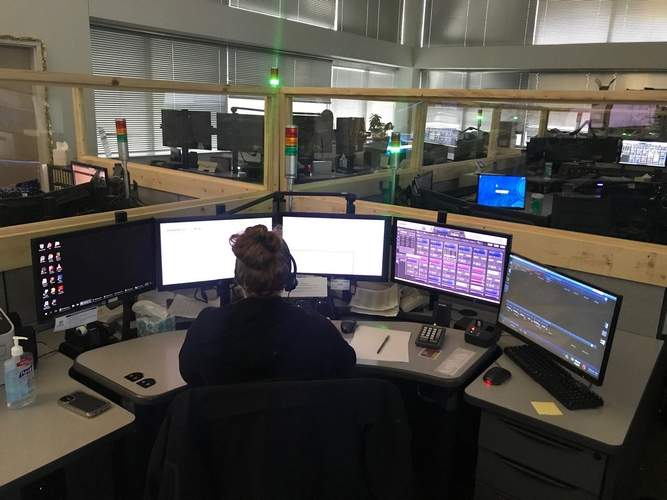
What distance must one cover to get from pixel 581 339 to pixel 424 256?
72cm

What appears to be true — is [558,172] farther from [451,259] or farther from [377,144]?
[451,259]

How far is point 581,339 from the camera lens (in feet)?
5.71

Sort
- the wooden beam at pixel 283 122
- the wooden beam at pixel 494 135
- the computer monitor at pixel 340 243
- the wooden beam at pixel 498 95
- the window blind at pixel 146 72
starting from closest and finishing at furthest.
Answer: the wooden beam at pixel 498 95 → the computer monitor at pixel 340 243 → the wooden beam at pixel 283 122 → the wooden beam at pixel 494 135 → the window blind at pixel 146 72

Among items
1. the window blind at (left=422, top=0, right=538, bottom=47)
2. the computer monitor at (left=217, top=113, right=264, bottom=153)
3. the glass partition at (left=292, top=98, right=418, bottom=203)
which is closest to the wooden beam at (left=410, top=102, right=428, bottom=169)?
the glass partition at (left=292, top=98, right=418, bottom=203)

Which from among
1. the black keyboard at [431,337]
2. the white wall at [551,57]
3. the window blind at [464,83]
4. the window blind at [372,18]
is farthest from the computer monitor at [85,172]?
the white wall at [551,57]

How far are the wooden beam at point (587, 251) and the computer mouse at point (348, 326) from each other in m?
0.62

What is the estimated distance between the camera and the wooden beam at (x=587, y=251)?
1965 mm

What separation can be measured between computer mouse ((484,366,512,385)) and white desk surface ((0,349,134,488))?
1092 millimetres

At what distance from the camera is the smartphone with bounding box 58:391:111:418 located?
1.54 meters

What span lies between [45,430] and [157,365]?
0.41m

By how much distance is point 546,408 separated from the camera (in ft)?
5.42

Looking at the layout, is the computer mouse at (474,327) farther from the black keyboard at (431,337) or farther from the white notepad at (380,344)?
the white notepad at (380,344)

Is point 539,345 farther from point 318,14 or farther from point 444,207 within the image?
point 318,14

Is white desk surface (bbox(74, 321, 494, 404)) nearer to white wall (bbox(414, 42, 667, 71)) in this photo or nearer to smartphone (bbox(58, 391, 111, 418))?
smartphone (bbox(58, 391, 111, 418))
